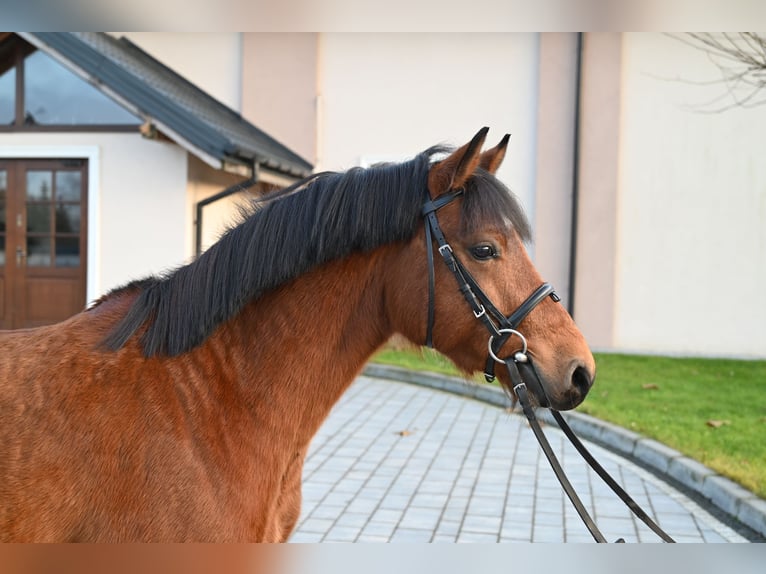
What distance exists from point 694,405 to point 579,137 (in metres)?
5.62

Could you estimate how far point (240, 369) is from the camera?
191 centimetres

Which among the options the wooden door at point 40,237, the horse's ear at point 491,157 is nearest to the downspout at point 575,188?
the wooden door at point 40,237

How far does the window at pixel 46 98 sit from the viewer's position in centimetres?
839

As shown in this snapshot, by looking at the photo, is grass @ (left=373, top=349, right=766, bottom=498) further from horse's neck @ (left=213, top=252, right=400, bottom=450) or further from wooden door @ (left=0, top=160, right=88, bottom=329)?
wooden door @ (left=0, top=160, right=88, bottom=329)

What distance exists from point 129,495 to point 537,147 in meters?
10.5

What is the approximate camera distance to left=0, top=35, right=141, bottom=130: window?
8391mm

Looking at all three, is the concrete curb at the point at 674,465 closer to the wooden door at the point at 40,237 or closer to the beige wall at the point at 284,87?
the wooden door at the point at 40,237

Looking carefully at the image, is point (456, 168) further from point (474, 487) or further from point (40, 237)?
point (40, 237)

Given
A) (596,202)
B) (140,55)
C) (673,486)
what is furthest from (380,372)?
(140,55)

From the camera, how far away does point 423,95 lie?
10289mm

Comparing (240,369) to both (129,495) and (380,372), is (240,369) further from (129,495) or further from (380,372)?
(380,372)

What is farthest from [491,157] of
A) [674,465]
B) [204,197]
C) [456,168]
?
[204,197]

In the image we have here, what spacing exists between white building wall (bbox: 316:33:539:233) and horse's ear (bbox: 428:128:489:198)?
834 centimetres

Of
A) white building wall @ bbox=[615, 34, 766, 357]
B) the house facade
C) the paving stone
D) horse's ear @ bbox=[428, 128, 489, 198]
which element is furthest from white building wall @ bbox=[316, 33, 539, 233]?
horse's ear @ bbox=[428, 128, 489, 198]
